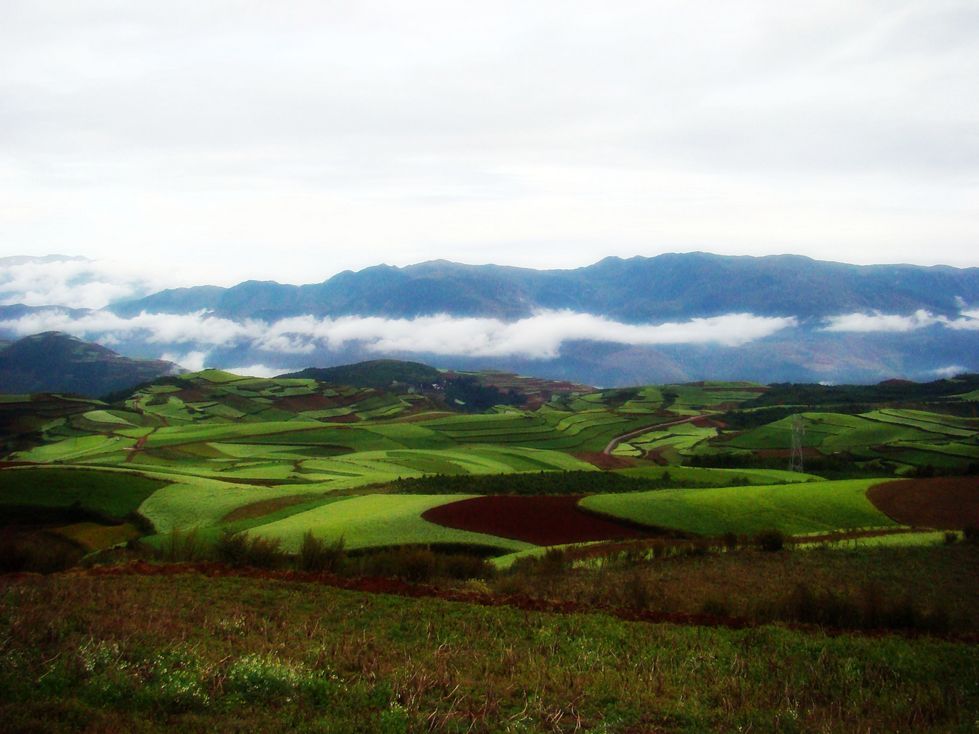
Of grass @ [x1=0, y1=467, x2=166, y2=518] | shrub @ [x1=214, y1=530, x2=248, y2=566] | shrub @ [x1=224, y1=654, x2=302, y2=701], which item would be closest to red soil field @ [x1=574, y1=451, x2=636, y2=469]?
grass @ [x1=0, y1=467, x2=166, y2=518]

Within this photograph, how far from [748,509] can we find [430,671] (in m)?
34.6

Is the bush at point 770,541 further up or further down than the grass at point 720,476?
further up

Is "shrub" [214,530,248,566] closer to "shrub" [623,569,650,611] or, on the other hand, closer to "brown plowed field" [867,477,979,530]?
"shrub" [623,569,650,611]

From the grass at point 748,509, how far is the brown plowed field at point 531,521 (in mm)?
1588

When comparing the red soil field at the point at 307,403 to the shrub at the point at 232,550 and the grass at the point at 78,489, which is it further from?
the shrub at the point at 232,550

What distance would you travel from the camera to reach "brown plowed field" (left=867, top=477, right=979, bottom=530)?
42.1 meters

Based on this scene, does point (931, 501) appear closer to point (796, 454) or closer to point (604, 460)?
point (796, 454)

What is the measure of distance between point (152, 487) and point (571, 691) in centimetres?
5431

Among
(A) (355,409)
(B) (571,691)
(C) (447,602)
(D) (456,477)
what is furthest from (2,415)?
(B) (571,691)

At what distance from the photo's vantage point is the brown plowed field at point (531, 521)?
1586 inches

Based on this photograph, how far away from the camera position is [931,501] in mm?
46250

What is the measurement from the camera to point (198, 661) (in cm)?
1298

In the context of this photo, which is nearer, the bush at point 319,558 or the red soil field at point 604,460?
the bush at point 319,558

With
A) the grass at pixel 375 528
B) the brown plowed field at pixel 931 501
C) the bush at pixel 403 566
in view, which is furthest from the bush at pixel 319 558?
the brown plowed field at pixel 931 501
